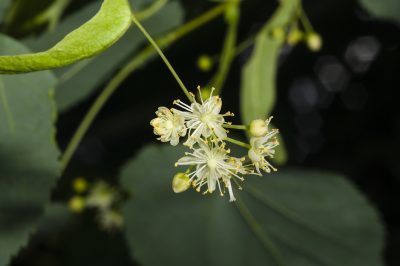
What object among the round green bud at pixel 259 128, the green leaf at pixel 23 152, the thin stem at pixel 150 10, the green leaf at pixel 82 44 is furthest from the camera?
Answer: the thin stem at pixel 150 10

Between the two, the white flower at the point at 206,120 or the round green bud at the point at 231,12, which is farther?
the round green bud at the point at 231,12

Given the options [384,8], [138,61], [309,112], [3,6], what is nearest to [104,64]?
[138,61]

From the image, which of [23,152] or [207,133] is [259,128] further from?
[23,152]

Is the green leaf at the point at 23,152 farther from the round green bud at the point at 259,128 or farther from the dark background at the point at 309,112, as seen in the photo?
the dark background at the point at 309,112

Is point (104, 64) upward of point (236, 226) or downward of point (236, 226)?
upward

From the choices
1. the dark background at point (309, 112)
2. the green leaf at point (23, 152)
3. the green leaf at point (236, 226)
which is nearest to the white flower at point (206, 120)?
the green leaf at point (23, 152)

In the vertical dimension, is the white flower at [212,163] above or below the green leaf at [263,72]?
below

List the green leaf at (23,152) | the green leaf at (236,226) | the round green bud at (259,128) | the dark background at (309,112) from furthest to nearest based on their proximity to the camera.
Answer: the dark background at (309,112) < the green leaf at (236,226) < the green leaf at (23,152) < the round green bud at (259,128)
